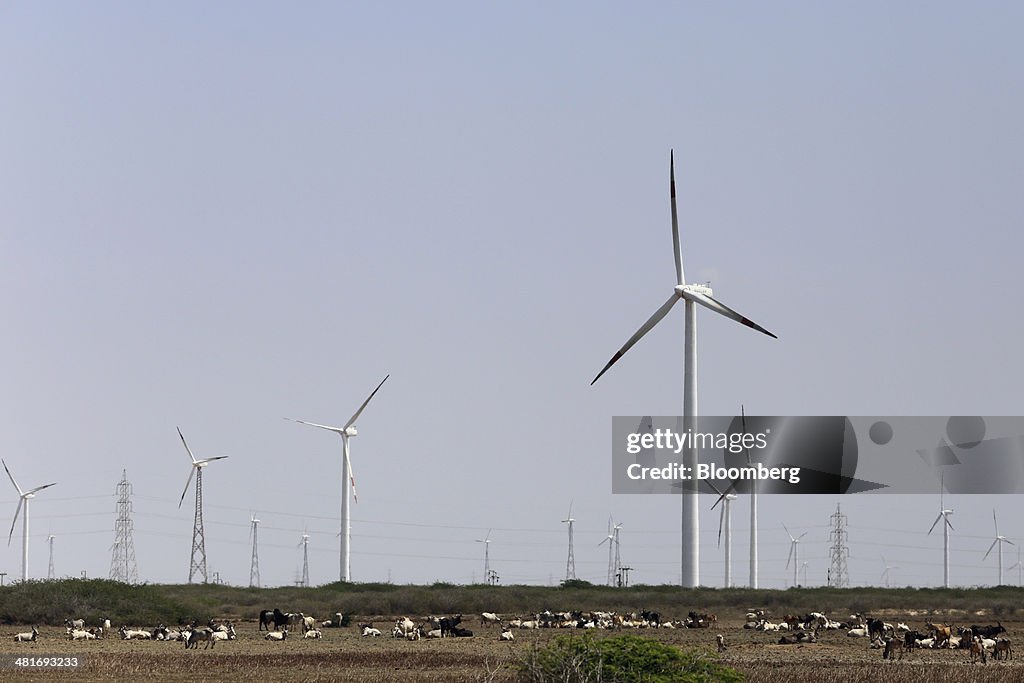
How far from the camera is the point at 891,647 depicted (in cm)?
5162

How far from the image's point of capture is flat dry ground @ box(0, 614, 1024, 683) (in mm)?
39562

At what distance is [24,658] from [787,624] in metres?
31.8

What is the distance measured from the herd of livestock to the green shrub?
67.4 ft

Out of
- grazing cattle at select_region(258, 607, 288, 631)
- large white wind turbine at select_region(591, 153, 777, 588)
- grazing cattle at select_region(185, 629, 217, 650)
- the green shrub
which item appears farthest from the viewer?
large white wind turbine at select_region(591, 153, 777, 588)

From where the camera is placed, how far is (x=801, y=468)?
99438mm

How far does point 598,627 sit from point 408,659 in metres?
13.5

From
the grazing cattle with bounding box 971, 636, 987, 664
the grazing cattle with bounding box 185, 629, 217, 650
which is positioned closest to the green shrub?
the grazing cattle with bounding box 971, 636, 987, 664

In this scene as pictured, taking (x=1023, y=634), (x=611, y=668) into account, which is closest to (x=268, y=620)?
(x=1023, y=634)

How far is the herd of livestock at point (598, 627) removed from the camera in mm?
51938

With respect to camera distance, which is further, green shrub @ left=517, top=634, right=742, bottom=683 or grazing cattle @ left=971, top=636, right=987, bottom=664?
grazing cattle @ left=971, top=636, right=987, bottom=664

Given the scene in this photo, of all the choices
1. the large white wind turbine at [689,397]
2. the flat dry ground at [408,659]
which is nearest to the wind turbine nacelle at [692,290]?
the large white wind turbine at [689,397]

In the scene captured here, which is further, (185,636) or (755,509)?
(755,509)

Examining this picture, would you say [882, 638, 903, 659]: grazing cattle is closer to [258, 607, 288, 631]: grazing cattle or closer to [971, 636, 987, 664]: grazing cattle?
[971, 636, 987, 664]: grazing cattle

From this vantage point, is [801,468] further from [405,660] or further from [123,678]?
[123,678]
